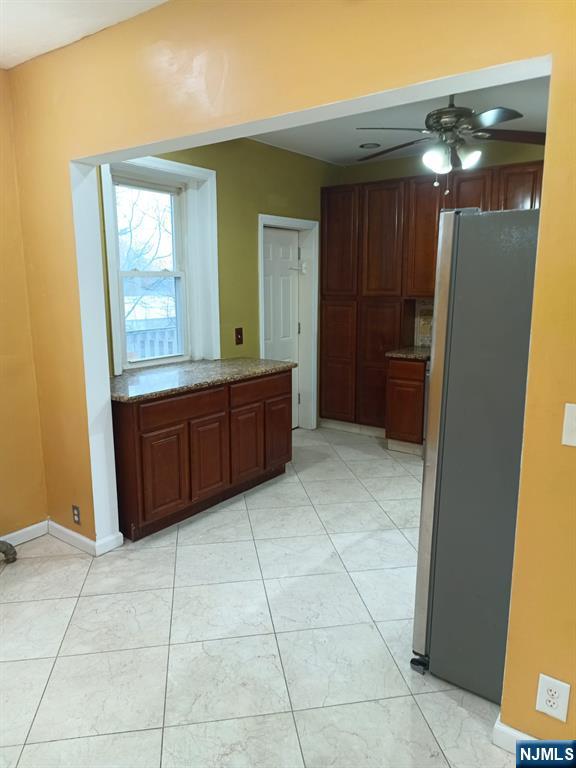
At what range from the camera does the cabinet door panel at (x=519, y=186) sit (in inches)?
157

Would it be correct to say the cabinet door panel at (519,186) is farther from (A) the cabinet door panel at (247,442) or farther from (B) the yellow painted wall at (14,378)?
(B) the yellow painted wall at (14,378)

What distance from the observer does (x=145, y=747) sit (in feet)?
5.67

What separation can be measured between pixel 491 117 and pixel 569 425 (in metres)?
2.15

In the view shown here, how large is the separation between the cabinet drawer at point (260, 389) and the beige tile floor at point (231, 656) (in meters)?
0.81

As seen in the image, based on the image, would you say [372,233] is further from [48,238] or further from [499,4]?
[499,4]

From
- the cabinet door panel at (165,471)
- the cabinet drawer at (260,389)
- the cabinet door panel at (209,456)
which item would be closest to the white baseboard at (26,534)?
the cabinet door panel at (165,471)

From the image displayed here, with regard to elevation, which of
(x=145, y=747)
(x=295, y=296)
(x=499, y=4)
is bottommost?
(x=145, y=747)

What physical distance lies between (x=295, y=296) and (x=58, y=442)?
287 cm

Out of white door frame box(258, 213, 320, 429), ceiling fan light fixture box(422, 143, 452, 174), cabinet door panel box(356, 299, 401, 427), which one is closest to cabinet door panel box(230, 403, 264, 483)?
white door frame box(258, 213, 320, 429)

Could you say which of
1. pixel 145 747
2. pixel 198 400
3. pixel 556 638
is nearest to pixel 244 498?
pixel 198 400

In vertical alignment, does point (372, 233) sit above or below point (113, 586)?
above

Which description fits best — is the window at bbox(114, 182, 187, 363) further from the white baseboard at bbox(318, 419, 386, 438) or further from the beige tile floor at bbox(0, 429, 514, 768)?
the white baseboard at bbox(318, 419, 386, 438)

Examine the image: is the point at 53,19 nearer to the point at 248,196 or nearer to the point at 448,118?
the point at 448,118

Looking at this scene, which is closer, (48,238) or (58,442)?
(48,238)
